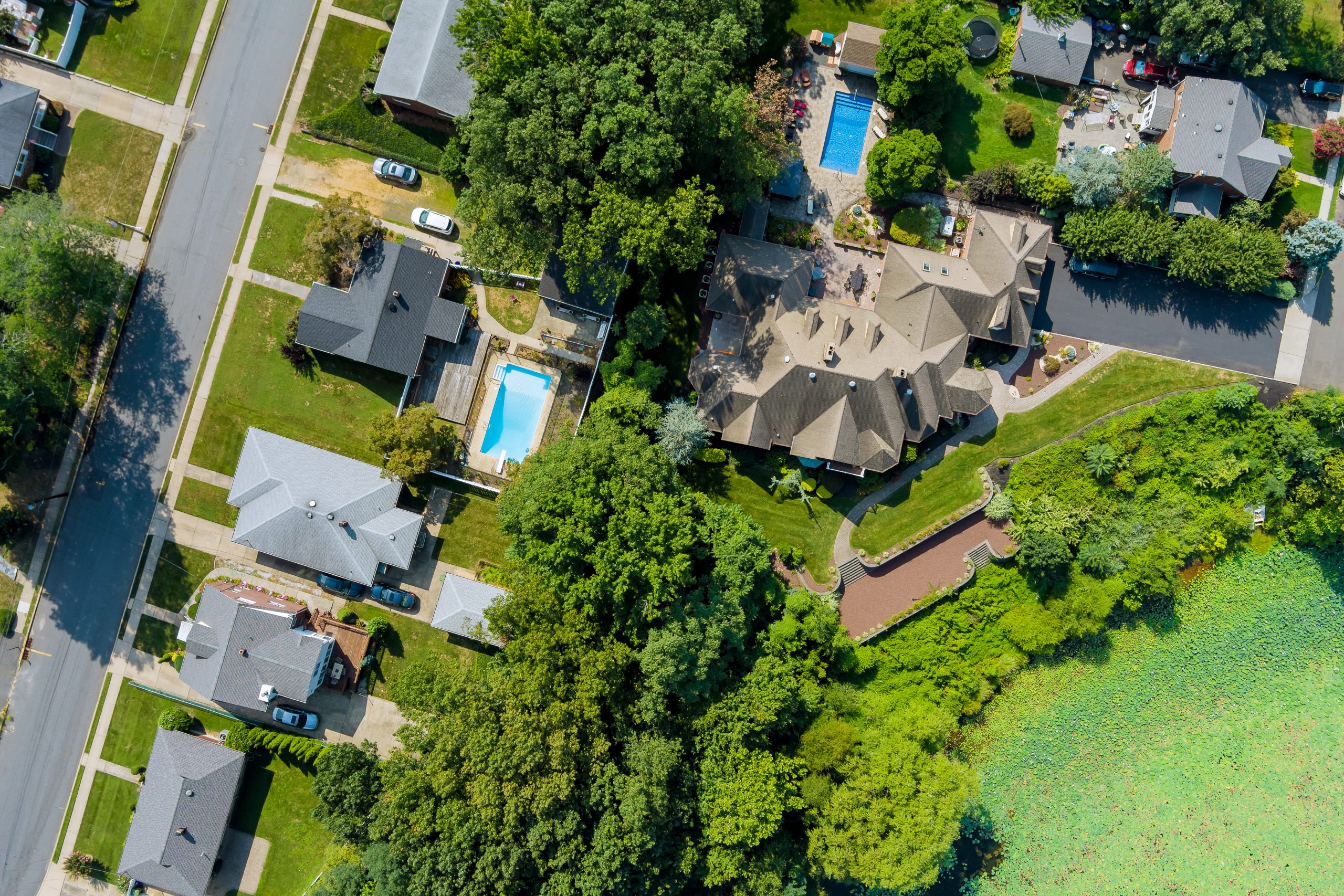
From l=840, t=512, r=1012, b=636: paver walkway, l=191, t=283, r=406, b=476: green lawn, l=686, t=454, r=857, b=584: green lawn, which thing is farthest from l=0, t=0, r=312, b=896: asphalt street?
l=840, t=512, r=1012, b=636: paver walkway

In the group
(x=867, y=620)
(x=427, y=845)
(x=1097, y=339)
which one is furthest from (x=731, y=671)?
(x=1097, y=339)

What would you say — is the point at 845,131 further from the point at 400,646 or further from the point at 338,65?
the point at 400,646

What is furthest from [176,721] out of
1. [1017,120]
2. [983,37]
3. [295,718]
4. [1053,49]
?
[1053,49]

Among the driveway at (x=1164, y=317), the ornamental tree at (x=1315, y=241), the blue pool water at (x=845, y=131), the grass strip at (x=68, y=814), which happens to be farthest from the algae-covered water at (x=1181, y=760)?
the grass strip at (x=68, y=814)

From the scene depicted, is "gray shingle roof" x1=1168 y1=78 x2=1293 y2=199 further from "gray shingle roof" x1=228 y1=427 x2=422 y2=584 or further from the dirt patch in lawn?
"gray shingle roof" x1=228 y1=427 x2=422 y2=584

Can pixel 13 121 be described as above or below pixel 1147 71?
below

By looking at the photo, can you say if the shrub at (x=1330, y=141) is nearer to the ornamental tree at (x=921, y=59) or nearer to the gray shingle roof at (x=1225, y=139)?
the gray shingle roof at (x=1225, y=139)
